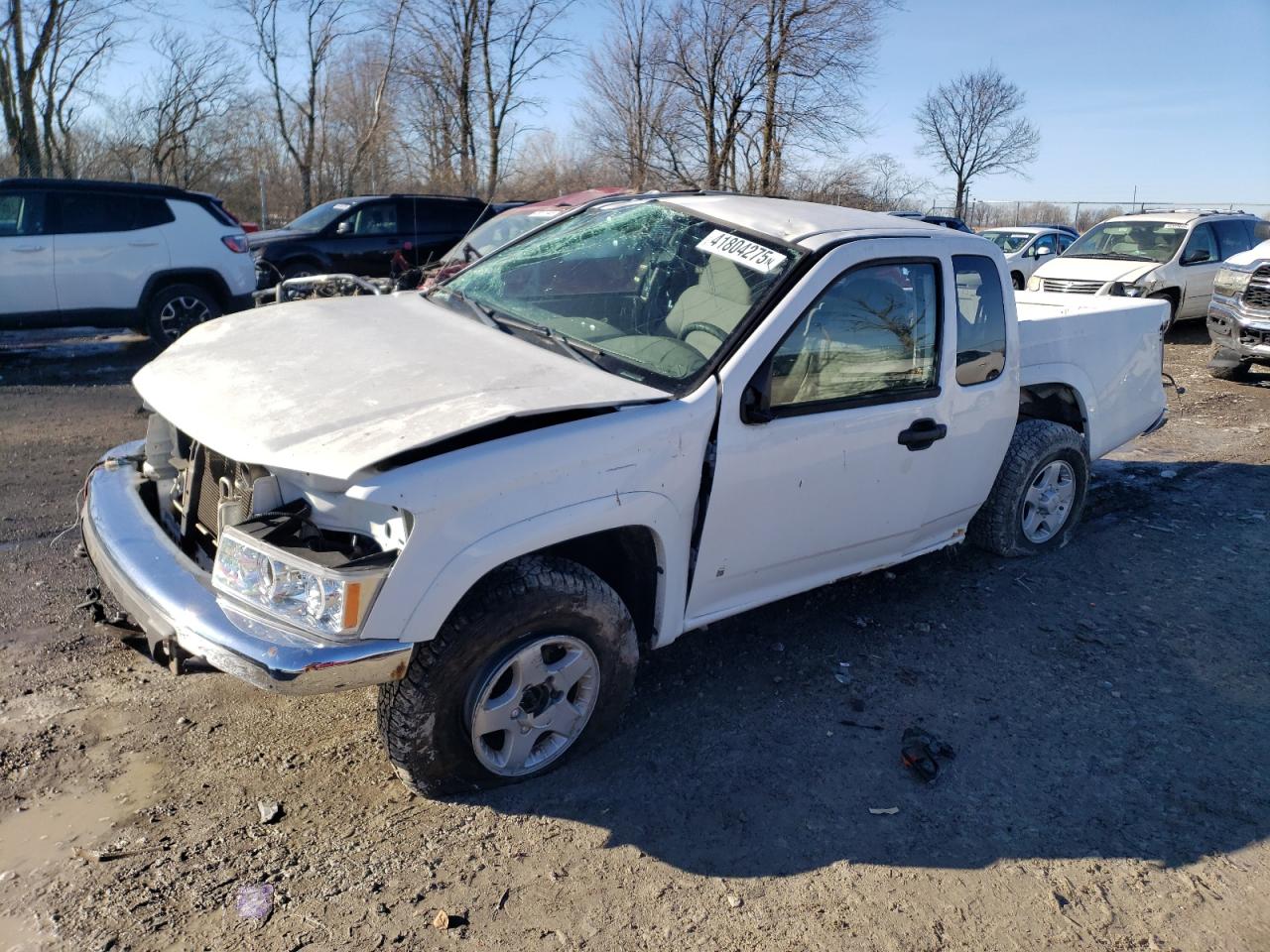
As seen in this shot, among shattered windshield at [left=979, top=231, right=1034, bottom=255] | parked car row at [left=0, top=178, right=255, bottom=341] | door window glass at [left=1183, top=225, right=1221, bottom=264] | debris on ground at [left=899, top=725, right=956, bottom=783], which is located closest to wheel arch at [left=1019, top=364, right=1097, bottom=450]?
debris on ground at [left=899, top=725, right=956, bottom=783]

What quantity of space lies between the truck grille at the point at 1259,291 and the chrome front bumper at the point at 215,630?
1035cm

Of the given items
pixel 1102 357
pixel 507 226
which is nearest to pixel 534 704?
pixel 1102 357

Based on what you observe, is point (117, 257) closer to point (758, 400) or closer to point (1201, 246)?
point (758, 400)

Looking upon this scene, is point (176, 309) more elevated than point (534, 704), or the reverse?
point (176, 309)

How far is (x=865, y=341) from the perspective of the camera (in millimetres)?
3734

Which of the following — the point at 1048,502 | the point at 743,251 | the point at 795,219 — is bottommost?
the point at 1048,502

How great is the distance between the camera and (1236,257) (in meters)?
10.3

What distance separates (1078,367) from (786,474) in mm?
2750

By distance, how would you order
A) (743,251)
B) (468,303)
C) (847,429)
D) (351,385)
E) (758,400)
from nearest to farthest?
(351,385) → (758,400) → (847,429) → (743,251) → (468,303)

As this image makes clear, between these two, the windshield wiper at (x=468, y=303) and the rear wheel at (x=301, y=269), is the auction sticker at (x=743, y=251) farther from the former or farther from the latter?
the rear wheel at (x=301, y=269)

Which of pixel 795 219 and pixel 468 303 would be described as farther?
pixel 468 303

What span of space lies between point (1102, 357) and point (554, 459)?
3.97 metres

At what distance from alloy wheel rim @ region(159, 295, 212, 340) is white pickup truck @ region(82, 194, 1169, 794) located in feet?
22.6

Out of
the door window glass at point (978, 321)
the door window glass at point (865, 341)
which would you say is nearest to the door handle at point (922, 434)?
the door window glass at point (865, 341)
